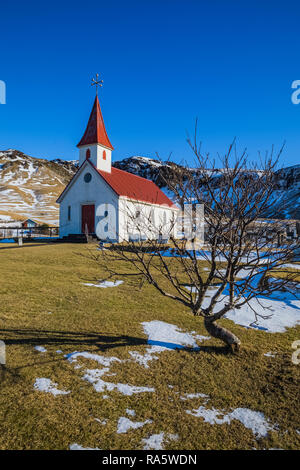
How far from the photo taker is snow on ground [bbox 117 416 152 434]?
321 centimetres

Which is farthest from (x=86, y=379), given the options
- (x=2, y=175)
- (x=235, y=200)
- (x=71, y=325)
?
(x=2, y=175)

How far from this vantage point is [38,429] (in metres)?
3.14

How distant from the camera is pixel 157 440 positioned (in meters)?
3.08

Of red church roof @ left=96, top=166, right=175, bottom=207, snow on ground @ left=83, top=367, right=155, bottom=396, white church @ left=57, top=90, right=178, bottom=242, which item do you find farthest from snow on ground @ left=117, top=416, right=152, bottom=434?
white church @ left=57, top=90, right=178, bottom=242

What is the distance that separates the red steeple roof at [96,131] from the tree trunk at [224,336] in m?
23.0

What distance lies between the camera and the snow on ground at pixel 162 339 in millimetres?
5127

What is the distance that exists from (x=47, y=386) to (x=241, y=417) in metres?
2.99

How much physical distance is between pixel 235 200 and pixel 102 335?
423cm

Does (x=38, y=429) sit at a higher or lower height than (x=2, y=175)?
lower

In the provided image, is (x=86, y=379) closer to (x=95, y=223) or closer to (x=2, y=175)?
(x=95, y=223)

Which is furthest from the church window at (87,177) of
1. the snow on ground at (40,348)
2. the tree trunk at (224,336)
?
the tree trunk at (224,336)

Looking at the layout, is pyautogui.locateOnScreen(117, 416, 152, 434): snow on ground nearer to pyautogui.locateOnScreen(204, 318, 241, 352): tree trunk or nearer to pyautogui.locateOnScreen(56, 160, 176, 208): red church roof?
pyautogui.locateOnScreen(204, 318, 241, 352): tree trunk

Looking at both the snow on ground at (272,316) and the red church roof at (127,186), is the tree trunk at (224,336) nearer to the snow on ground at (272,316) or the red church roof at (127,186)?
the snow on ground at (272,316)

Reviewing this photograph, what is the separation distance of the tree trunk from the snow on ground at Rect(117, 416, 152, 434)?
2.58 m
